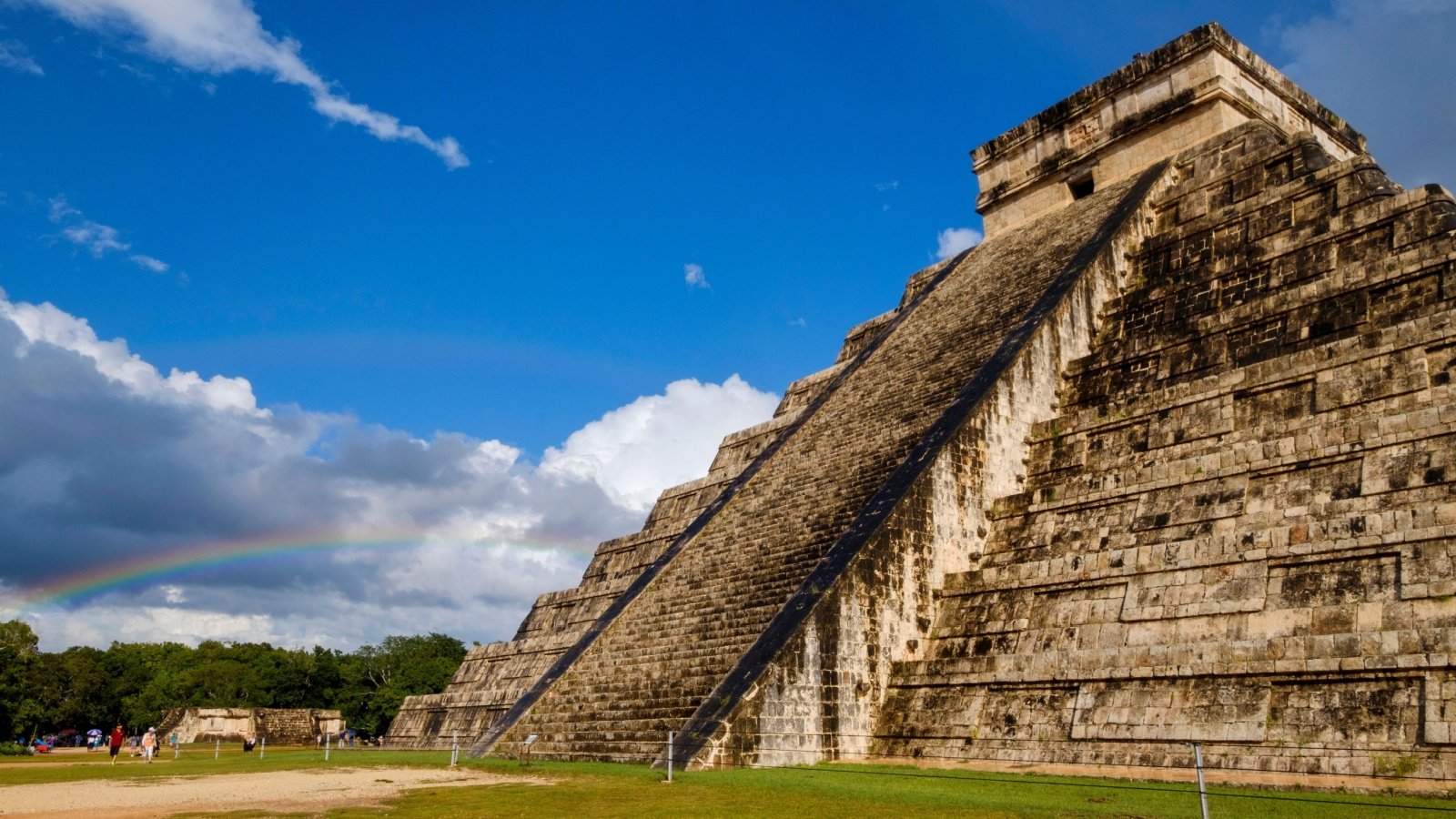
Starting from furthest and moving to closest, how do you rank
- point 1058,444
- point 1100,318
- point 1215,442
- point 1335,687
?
point 1100,318 → point 1058,444 → point 1215,442 → point 1335,687

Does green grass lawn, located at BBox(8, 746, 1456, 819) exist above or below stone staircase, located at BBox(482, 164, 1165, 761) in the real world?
below

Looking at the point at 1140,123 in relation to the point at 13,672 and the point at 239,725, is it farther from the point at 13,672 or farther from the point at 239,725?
the point at 239,725

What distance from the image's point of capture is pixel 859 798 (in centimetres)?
739

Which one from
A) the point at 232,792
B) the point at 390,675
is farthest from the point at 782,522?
the point at 390,675

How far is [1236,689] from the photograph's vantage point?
785cm

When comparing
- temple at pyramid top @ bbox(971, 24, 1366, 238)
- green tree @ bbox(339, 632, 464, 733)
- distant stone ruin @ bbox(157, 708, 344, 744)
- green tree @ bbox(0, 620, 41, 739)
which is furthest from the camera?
green tree @ bbox(339, 632, 464, 733)

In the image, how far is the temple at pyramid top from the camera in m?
16.1

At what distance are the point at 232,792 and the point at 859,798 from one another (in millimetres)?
5886

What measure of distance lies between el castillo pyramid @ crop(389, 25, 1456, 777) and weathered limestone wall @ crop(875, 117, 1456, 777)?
3cm

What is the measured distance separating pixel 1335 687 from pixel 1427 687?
596mm

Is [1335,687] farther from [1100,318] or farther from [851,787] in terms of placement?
[1100,318]

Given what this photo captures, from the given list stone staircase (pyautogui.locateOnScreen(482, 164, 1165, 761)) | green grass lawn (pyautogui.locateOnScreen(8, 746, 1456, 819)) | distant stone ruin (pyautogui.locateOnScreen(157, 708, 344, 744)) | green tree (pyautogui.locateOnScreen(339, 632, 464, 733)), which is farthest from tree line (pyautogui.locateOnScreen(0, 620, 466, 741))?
green grass lawn (pyautogui.locateOnScreen(8, 746, 1456, 819))

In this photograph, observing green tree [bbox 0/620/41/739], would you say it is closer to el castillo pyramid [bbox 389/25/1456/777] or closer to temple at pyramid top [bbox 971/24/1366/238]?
el castillo pyramid [bbox 389/25/1456/777]

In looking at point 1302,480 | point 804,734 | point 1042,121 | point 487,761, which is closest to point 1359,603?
point 1302,480
